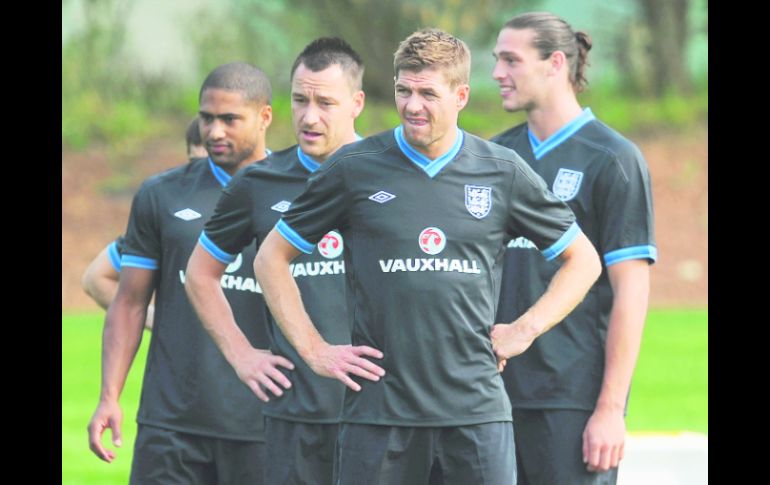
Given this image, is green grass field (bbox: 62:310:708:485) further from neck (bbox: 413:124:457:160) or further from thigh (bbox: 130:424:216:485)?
neck (bbox: 413:124:457:160)

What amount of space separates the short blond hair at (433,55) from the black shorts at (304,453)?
62.5 inches

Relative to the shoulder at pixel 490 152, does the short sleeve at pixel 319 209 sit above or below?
below

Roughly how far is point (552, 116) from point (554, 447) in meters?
1.44

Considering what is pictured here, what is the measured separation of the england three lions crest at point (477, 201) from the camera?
5281 millimetres

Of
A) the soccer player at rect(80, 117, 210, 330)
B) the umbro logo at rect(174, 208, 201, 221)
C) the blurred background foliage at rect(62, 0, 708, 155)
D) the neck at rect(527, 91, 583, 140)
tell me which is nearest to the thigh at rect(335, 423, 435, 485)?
the neck at rect(527, 91, 583, 140)

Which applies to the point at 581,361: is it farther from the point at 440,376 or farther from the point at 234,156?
the point at 234,156

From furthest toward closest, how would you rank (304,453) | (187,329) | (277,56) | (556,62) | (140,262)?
1. (277,56)
2. (140,262)
3. (187,329)
4. (556,62)
5. (304,453)

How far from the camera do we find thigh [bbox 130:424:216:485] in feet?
21.4

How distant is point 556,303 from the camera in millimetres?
5426

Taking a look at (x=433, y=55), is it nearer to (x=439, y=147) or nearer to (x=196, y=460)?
(x=439, y=147)

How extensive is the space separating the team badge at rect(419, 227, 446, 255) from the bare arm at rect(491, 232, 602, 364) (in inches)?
14.6

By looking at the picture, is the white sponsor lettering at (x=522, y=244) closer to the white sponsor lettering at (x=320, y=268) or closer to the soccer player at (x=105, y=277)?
the white sponsor lettering at (x=320, y=268)

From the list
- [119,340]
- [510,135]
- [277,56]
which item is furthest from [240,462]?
[277,56]

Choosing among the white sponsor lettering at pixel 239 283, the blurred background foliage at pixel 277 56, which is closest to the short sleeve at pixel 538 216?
the white sponsor lettering at pixel 239 283
